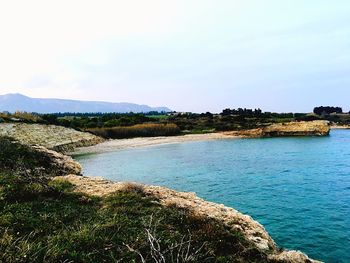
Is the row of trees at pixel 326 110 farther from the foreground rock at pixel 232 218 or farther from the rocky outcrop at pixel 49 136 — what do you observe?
the foreground rock at pixel 232 218

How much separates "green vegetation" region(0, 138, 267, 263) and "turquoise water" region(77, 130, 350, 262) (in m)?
4.81

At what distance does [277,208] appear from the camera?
770 inches

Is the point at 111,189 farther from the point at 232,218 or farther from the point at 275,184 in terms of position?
the point at 275,184

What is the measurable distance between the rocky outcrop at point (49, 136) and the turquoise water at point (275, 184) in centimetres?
960

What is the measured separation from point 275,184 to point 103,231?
1932 cm

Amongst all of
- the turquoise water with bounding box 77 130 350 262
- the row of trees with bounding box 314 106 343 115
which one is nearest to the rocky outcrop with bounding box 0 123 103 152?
the turquoise water with bounding box 77 130 350 262

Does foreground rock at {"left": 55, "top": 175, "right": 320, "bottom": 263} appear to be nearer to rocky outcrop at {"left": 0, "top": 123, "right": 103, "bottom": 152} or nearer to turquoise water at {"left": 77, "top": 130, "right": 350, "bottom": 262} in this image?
turquoise water at {"left": 77, "top": 130, "right": 350, "bottom": 262}

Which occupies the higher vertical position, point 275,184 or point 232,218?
point 232,218

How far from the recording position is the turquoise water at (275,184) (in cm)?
1509

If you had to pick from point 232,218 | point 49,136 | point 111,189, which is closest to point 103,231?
point 232,218

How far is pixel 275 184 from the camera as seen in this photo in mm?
26688

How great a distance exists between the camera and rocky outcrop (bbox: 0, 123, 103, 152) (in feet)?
173

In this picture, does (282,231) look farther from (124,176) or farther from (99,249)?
(124,176)

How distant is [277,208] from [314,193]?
16.9ft
